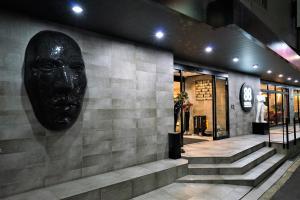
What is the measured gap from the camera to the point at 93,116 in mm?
3924

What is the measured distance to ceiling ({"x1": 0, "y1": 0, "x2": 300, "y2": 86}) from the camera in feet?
9.83

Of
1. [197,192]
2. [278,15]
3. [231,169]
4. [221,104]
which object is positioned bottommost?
[197,192]

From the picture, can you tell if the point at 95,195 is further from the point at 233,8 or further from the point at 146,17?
the point at 233,8

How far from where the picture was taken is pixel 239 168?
4.57 m

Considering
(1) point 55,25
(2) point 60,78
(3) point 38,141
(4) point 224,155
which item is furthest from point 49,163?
(4) point 224,155

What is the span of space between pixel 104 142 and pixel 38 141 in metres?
1.17

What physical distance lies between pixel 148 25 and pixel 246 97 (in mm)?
6680

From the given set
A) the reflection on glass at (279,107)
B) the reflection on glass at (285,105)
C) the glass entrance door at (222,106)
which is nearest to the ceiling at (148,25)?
the glass entrance door at (222,106)

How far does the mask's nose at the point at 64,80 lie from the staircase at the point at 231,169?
2.81 metres

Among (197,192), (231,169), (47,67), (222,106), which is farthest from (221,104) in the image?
(47,67)

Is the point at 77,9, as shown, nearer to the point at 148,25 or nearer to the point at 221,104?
the point at 148,25

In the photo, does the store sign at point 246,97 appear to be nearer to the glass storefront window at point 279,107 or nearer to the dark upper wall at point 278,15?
the dark upper wall at point 278,15

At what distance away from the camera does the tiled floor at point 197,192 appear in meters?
3.64

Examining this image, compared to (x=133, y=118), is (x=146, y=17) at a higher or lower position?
higher
